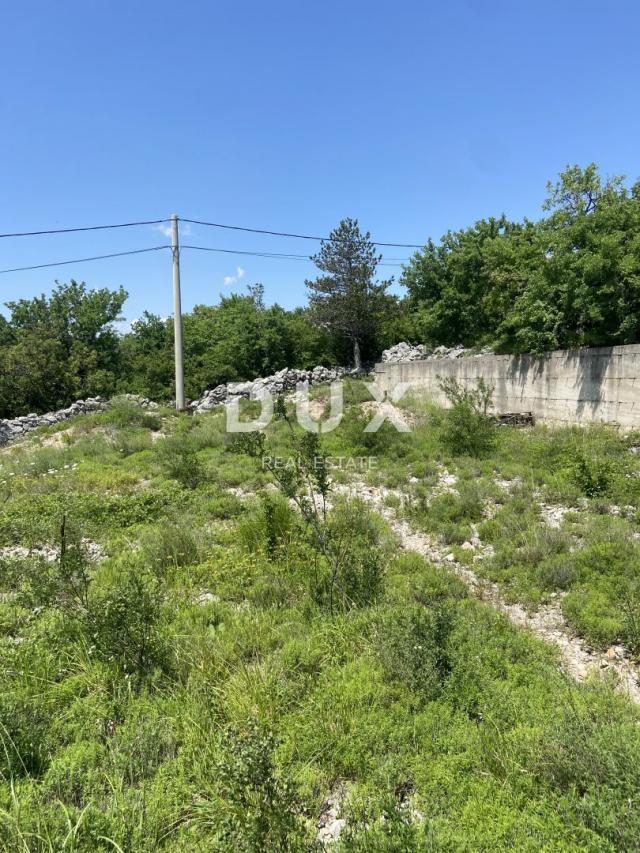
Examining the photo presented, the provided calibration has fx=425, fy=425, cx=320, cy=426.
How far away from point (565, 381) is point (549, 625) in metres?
6.65

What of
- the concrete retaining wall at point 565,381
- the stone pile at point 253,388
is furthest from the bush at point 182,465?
the concrete retaining wall at point 565,381

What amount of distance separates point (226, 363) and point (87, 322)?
7175mm

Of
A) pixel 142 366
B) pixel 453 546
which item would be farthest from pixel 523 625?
pixel 142 366

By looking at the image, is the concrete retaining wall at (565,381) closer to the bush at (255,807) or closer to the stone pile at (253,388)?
the stone pile at (253,388)

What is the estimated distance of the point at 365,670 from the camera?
2.62 m

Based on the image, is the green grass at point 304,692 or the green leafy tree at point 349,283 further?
the green leafy tree at point 349,283

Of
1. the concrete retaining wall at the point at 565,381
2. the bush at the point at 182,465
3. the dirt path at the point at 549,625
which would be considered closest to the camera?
the dirt path at the point at 549,625

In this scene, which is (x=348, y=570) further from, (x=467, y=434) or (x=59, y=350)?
(x=59, y=350)

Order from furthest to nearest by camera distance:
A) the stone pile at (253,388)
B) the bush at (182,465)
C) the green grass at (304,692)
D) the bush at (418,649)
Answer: the stone pile at (253,388) → the bush at (182,465) → the bush at (418,649) → the green grass at (304,692)

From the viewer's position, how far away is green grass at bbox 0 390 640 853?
170 cm

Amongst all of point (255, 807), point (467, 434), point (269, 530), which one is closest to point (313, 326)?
point (467, 434)

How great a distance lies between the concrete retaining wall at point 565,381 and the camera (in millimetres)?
7473

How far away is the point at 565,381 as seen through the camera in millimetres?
8562

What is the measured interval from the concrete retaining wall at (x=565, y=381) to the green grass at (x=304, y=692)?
9.95 feet
